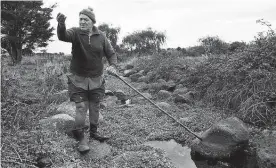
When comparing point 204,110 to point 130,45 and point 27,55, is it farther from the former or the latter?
point 130,45

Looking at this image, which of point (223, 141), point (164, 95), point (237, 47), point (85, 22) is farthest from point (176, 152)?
point (237, 47)

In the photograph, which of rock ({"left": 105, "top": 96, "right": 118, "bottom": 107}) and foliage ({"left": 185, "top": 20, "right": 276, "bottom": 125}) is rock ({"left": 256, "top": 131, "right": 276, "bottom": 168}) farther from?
rock ({"left": 105, "top": 96, "right": 118, "bottom": 107})

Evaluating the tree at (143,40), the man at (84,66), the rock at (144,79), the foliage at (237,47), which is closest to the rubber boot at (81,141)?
the man at (84,66)

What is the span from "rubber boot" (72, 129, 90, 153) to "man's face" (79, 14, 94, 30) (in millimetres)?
1473

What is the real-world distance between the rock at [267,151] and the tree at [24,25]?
53.9 feet

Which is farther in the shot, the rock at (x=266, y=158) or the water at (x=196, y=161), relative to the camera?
the water at (x=196, y=161)

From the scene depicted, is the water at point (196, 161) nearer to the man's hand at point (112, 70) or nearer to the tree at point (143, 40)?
the man's hand at point (112, 70)

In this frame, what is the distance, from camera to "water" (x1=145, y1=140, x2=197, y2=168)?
4.34 meters

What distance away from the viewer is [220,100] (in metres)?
6.63

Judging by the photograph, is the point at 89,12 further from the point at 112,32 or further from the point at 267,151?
the point at 112,32

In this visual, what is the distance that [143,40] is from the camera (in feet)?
100

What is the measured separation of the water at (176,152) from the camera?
434cm

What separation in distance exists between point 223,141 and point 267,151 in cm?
71

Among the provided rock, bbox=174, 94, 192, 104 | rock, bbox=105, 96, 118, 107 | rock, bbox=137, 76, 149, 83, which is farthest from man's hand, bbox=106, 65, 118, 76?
rock, bbox=137, 76, 149, 83
